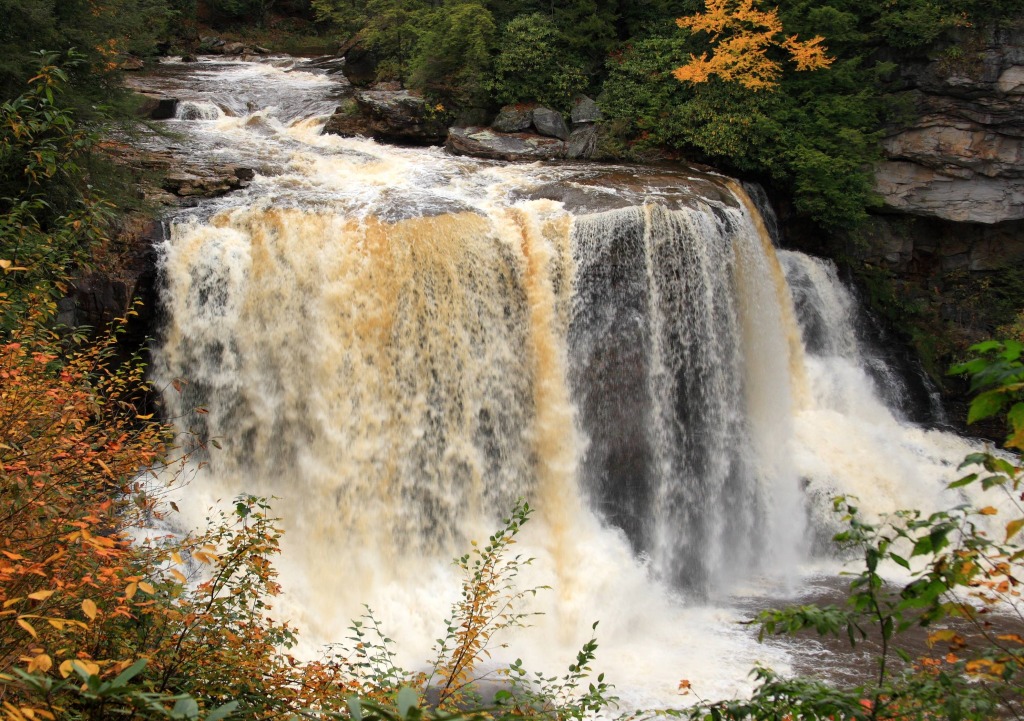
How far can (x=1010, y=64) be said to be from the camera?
46.0 ft

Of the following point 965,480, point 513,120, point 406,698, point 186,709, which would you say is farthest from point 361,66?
point 406,698

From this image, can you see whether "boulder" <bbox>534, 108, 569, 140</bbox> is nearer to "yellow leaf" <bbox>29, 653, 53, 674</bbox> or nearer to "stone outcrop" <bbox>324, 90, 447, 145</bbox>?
"stone outcrop" <bbox>324, 90, 447, 145</bbox>

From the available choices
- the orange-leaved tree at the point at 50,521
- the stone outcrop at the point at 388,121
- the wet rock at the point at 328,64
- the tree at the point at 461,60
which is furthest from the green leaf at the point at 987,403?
the wet rock at the point at 328,64

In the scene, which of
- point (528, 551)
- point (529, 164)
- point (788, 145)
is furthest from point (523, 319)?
point (788, 145)

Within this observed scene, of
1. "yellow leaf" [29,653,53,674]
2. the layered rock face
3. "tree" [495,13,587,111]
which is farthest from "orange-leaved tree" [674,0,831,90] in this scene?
"yellow leaf" [29,653,53,674]

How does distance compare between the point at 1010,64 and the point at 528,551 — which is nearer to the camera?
the point at 528,551

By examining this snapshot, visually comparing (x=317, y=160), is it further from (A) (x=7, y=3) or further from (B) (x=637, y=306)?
(B) (x=637, y=306)

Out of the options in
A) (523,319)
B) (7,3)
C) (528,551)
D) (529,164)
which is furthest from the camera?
(529,164)

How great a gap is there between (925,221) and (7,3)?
15652 millimetres

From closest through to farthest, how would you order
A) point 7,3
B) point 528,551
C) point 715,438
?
point 7,3
point 528,551
point 715,438

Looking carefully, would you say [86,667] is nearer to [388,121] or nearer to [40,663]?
[40,663]

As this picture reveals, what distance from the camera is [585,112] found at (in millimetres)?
15078

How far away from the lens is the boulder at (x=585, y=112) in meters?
15.0

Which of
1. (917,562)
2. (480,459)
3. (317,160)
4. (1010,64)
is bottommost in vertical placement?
(917,562)
